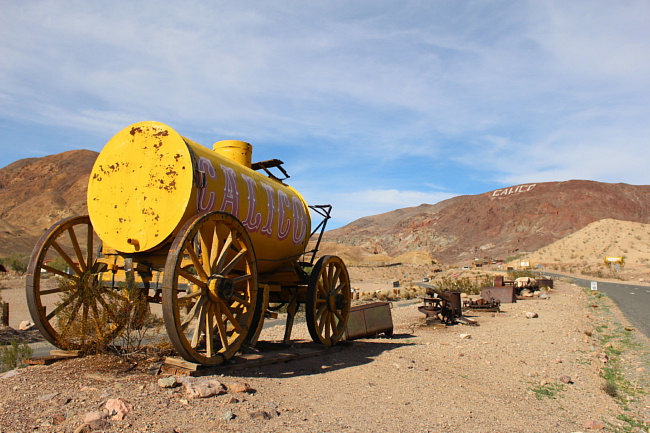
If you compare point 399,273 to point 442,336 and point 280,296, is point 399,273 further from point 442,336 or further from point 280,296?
point 280,296

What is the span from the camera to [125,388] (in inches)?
198

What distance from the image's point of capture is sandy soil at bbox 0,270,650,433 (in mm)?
4512

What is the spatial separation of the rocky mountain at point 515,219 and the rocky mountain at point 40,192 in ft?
193

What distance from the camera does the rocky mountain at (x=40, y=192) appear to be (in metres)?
74.2

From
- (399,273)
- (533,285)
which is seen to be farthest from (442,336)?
(399,273)

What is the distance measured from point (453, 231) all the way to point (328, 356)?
95744mm

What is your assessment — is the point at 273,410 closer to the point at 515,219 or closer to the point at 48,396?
the point at 48,396

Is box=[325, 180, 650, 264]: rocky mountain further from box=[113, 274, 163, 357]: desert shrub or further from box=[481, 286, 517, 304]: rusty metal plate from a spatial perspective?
box=[113, 274, 163, 357]: desert shrub

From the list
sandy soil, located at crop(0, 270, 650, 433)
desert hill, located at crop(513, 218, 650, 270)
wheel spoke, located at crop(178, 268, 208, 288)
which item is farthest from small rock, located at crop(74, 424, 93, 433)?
desert hill, located at crop(513, 218, 650, 270)

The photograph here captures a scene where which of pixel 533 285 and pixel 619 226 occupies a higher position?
pixel 619 226

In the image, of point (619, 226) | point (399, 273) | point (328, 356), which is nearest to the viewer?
point (328, 356)

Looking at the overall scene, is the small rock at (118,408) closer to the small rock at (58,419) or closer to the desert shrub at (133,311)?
the small rock at (58,419)

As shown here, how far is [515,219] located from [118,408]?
97961mm

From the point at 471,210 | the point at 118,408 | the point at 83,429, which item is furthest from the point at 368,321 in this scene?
the point at 471,210
